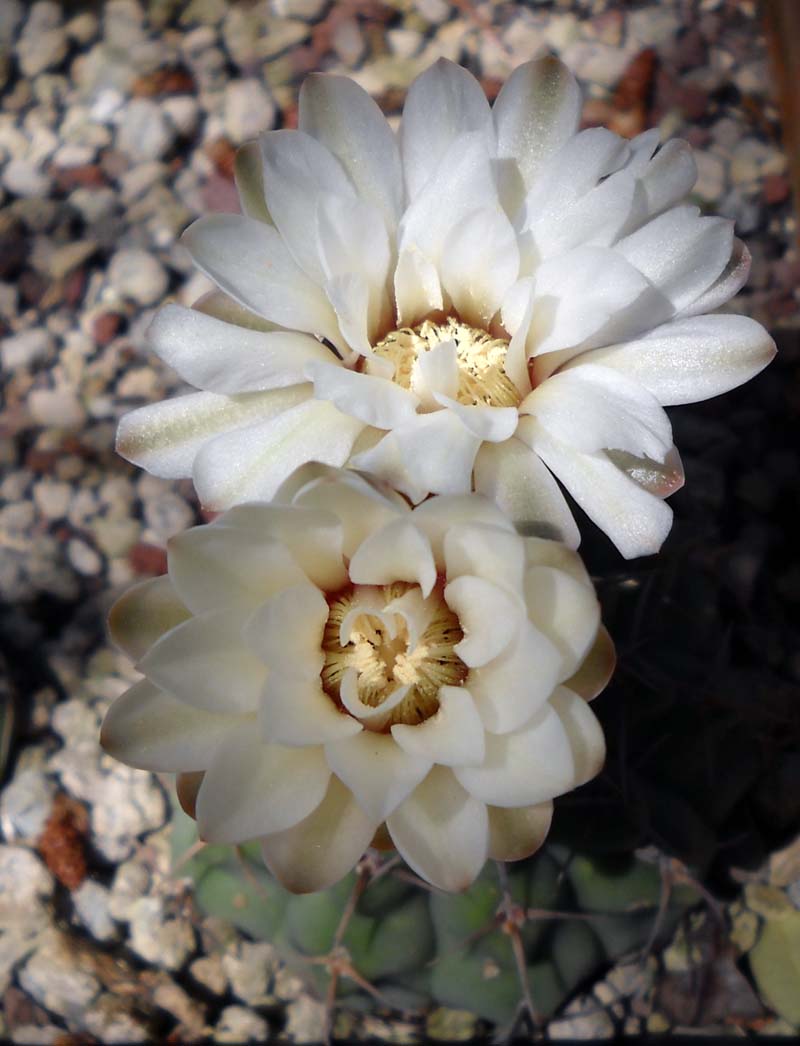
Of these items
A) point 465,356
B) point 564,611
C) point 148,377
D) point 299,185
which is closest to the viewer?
point 564,611

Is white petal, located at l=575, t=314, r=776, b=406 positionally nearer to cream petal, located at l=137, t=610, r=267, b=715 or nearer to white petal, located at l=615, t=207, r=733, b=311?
white petal, located at l=615, t=207, r=733, b=311

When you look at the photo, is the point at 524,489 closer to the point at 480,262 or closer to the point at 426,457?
the point at 426,457

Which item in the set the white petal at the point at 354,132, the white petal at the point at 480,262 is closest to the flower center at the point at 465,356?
the white petal at the point at 480,262

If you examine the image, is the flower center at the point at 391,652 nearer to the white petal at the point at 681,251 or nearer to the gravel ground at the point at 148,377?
the white petal at the point at 681,251

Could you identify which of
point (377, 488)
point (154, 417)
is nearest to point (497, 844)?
point (377, 488)

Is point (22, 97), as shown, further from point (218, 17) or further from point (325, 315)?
point (325, 315)

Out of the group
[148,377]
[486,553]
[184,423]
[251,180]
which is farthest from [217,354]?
[148,377]
